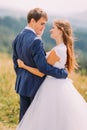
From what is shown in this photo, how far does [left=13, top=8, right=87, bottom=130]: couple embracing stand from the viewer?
16.7 feet

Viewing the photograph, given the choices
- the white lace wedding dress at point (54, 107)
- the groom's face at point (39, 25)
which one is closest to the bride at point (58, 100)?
the white lace wedding dress at point (54, 107)

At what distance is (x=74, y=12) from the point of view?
41.9ft

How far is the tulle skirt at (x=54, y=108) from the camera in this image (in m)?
5.25

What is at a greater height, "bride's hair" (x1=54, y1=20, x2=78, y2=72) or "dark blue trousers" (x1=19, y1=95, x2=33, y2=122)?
"bride's hair" (x1=54, y1=20, x2=78, y2=72)

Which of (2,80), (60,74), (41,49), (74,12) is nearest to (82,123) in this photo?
(60,74)

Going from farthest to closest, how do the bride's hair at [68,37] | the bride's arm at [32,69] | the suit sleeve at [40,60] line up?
the bride's hair at [68,37] → the bride's arm at [32,69] → the suit sleeve at [40,60]

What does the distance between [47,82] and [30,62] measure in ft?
0.94

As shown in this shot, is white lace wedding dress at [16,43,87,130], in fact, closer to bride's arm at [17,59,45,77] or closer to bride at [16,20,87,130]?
bride at [16,20,87,130]

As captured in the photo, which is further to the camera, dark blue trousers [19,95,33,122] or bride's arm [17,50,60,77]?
dark blue trousers [19,95,33,122]

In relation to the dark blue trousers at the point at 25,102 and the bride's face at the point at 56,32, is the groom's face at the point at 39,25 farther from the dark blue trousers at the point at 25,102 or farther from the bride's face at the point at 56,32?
the dark blue trousers at the point at 25,102

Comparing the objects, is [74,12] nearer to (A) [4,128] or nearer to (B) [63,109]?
(A) [4,128]

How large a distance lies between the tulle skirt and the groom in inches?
3.8

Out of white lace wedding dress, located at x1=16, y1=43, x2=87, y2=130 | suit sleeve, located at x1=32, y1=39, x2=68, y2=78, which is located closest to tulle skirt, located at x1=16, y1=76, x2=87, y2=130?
white lace wedding dress, located at x1=16, y1=43, x2=87, y2=130

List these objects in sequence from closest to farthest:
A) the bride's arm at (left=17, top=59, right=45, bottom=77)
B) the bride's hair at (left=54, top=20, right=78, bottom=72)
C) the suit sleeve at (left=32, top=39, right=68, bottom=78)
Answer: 1. the suit sleeve at (left=32, top=39, right=68, bottom=78)
2. the bride's arm at (left=17, top=59, right=45, bottom=77)
3. the bride's hair at (left=54, top=20, right=78, bottom=72)
